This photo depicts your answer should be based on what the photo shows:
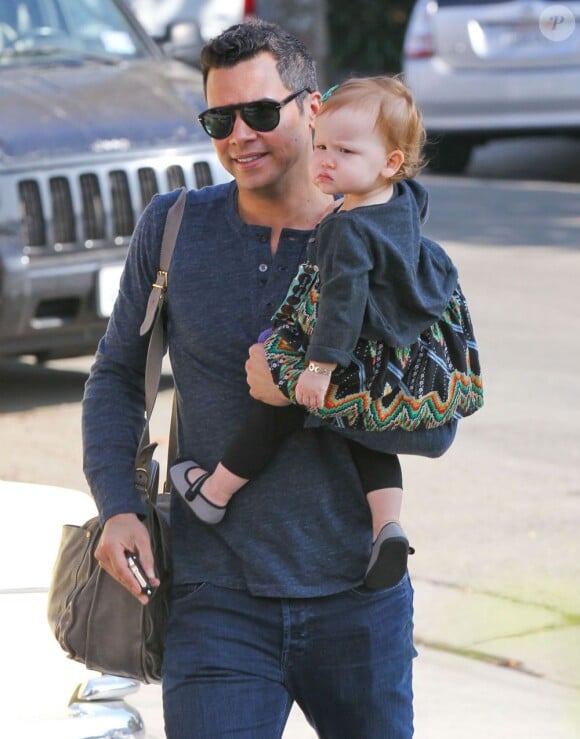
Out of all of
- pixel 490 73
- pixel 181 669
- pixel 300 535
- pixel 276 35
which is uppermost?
pixel 276 35

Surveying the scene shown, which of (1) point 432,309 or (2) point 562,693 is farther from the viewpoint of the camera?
(2) point 562,693

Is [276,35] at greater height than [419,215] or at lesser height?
greater

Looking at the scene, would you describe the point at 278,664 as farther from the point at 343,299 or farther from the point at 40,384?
the point at 40,384

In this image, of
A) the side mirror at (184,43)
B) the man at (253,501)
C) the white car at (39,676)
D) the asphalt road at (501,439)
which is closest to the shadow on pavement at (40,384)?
the asphalt road at (501,439)

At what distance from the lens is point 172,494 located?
2.81 meters

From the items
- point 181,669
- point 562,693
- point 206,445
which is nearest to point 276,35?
point 206,445

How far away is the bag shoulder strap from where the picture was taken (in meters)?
2.78

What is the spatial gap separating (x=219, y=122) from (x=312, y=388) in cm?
51

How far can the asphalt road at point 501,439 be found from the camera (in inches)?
217

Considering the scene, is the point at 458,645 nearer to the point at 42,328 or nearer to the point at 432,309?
the point at 432,309

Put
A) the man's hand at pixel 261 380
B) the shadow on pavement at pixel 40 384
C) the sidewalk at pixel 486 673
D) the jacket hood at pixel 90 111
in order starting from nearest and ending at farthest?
the man's hand at pixel 261 380 < the sidewalk at pixel 486 673 < the jacket hood at pixel 90 111 < the shadow on pavement at pixel 40 384

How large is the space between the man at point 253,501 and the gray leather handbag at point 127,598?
0.07 ft

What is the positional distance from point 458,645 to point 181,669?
2.33m

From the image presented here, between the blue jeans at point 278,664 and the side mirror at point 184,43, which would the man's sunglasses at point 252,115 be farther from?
the side mirror at point 184,43
